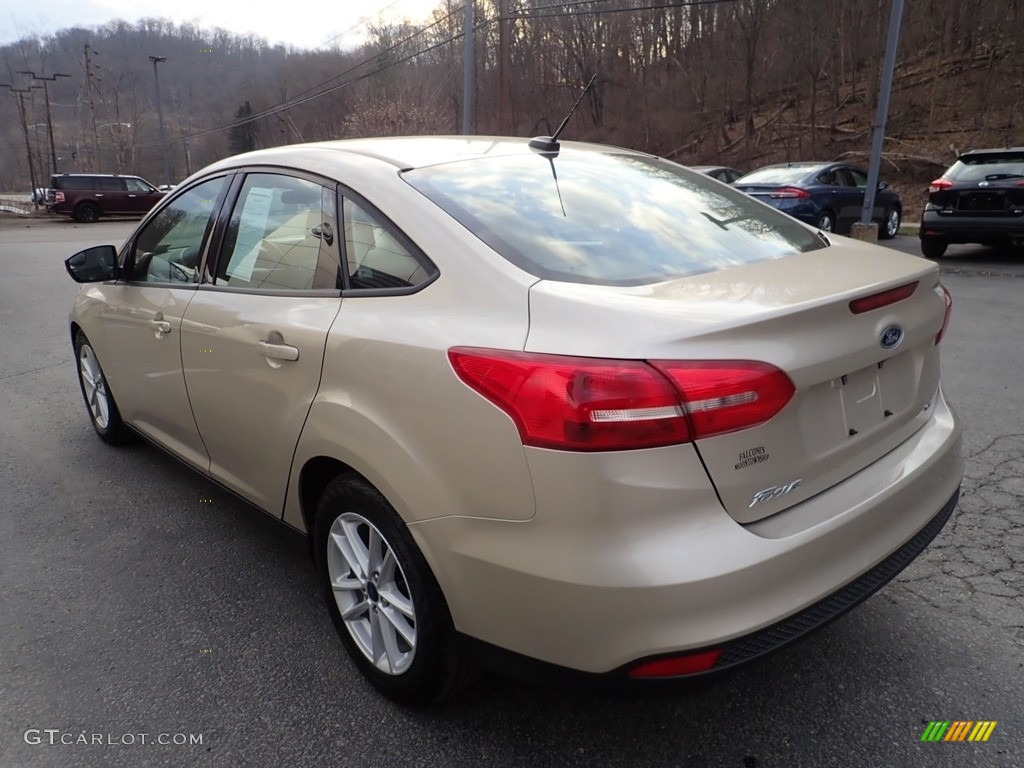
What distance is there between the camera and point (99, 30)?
49062 mm

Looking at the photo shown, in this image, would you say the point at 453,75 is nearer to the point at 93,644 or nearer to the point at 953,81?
the point at 953,81

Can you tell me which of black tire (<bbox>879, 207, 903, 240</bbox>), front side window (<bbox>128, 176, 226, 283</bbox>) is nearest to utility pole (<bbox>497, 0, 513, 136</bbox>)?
black tire (<bbox>879, 207, 903, 240</bbox>)

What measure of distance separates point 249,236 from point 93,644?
1561 millimetres

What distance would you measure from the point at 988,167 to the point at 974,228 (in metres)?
0.89

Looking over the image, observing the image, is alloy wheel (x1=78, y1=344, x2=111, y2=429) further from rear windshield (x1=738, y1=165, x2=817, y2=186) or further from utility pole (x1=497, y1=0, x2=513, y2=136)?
utility pole (x1=497, y1=0, x2=513, y2=136)

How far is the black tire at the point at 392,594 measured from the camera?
6.59 ft

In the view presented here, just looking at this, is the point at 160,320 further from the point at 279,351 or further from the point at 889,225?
the point at 889,225

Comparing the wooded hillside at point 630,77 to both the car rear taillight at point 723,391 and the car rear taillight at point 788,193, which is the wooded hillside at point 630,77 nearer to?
the car rear taillight at point 788,193

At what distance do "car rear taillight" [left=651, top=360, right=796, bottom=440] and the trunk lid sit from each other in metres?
0.02

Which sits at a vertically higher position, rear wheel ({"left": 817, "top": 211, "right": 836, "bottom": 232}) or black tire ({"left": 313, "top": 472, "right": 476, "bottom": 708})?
rear wheel ({"left": 817, "top": 211, "right": 836, "bottom": 232})

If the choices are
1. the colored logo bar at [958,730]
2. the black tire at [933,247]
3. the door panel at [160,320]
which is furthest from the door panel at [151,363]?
the black tire at [933,247]

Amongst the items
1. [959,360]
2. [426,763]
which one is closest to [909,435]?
[426,763]

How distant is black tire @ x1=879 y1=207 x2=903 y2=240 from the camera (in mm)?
15320

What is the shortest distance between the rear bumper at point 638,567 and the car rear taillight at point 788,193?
40.0 feet
